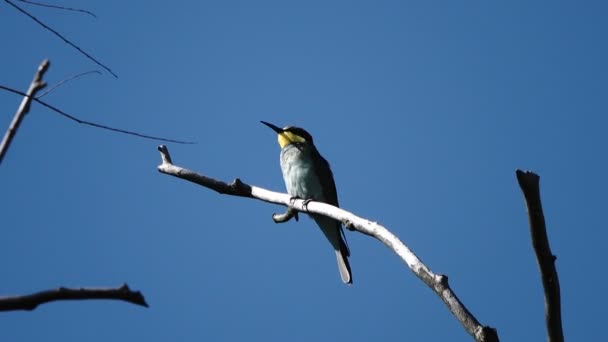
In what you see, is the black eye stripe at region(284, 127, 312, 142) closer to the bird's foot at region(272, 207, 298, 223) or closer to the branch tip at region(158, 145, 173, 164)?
the bird's foot at region(272, 207, 298, 223)

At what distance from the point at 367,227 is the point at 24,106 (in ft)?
6.06

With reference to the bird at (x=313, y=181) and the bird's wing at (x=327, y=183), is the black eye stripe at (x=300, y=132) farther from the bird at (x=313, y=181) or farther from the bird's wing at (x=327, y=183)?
the bird's wing at (x=327, y=183)

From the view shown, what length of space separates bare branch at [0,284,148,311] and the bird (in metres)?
5.36

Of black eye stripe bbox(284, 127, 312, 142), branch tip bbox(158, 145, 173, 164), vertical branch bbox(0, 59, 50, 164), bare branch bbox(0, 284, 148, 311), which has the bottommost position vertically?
bare branch bbox(0, 284, 148, 311)

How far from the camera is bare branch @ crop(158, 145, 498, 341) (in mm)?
1987

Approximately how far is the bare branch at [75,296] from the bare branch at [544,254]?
1169 mm

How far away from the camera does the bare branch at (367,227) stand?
199 centimetres

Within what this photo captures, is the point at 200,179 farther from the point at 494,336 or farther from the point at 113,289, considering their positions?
the point at 113,289

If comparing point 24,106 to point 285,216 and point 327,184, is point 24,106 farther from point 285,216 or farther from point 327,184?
point 327,184

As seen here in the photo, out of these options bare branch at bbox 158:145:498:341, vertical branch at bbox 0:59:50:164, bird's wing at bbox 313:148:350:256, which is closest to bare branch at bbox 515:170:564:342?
bare branch at bbox 158:145:498:341

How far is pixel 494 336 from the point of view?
186 cm

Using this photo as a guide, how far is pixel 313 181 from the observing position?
7.14 m

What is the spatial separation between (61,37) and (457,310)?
1.61 meters

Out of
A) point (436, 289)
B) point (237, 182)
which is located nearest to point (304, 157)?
point (237, 182)
